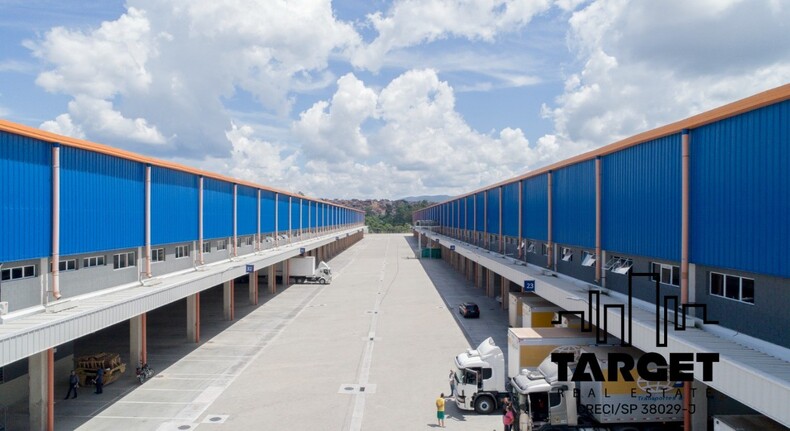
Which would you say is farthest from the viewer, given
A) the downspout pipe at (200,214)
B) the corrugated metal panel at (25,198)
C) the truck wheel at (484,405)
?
the downspout pipe at (200,214)

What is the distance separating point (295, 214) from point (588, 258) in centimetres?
3927

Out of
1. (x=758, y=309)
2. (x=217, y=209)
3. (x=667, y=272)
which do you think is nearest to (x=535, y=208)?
(x=667, y=272)

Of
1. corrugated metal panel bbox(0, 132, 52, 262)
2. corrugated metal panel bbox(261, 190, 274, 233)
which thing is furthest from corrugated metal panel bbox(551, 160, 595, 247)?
corrugated metal panel bbox(261, 190, 274, 233)

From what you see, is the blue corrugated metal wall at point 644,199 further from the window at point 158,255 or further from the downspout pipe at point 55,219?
the window at point 158,255

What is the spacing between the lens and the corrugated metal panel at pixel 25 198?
15.4 metres

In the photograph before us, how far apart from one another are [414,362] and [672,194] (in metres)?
13.1

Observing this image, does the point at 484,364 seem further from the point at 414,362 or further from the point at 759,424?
the point at 759,424

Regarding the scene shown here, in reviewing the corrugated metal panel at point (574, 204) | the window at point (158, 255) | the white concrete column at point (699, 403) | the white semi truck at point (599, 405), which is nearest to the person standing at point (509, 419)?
the white semi truck at point (599, 405)

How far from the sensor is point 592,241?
23.2 metres

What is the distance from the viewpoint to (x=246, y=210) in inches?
1583

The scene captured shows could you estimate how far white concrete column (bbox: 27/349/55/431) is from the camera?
15.9m

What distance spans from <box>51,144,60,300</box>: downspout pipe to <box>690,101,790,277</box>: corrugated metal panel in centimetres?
2029

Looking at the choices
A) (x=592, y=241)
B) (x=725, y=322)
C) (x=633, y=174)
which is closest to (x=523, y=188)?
(x=592, y=241)

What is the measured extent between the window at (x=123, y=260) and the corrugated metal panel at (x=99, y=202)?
539 millimetres
